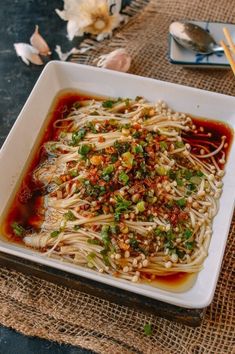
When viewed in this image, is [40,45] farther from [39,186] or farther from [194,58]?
[39,186]

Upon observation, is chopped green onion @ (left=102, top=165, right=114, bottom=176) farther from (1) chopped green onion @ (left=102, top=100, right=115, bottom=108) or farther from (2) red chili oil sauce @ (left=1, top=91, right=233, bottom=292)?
(1) chopped green onion @ (left=102, top=100, right=115, bottom=108)

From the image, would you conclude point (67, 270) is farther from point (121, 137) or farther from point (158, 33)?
point (158, 33)

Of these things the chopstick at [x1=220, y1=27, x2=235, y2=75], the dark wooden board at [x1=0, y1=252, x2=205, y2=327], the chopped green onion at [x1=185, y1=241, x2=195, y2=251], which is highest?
the chopstick at [x1=220, y1=27, x2=235, y2=75]

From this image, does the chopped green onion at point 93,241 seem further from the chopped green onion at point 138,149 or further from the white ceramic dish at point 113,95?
the chopped green onion at point 138,149

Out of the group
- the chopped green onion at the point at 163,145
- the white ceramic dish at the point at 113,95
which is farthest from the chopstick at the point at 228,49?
the chopped green onion at the point at 163,145

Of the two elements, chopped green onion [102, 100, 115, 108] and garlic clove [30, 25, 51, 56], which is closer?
chopped green onion [102, 100, 115, 108]

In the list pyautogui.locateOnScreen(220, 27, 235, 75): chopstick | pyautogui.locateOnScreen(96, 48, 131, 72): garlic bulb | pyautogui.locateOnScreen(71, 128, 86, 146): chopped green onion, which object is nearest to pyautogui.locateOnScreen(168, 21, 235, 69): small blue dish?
pyautogui.locateOnScreen(220, 27, 235, 75): chopstick
